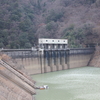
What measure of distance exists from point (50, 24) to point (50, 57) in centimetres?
2396

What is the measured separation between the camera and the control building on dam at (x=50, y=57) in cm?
2981

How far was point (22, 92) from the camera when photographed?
16.2 metres

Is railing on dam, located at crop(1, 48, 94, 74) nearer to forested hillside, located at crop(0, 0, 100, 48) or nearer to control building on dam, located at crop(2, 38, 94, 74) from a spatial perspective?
control building on dam, located at crop(2, 38, 94, 74)

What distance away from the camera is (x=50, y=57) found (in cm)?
3459

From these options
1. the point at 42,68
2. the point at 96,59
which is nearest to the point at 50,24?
the point at 96,59

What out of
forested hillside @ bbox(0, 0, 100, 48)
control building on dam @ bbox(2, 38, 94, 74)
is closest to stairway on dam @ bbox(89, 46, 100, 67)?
control building on dam @ bbox(2, 38, 94, 74)

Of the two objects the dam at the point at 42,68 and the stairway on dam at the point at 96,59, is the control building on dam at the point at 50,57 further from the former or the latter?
the stairway on dam at the point at 96,59

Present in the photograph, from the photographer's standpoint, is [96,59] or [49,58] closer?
[49,58]

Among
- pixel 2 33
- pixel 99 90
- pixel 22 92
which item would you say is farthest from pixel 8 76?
pixel 2 33

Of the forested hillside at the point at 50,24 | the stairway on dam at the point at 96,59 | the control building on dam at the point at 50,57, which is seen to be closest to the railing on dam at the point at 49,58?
the control building on dam at the point at 50,57

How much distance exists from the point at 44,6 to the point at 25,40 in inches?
1315

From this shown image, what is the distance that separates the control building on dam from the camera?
97.8 ft

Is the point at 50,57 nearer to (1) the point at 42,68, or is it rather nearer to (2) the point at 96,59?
(1) the point at 42,68

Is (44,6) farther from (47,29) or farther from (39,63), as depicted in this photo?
(39,63)
